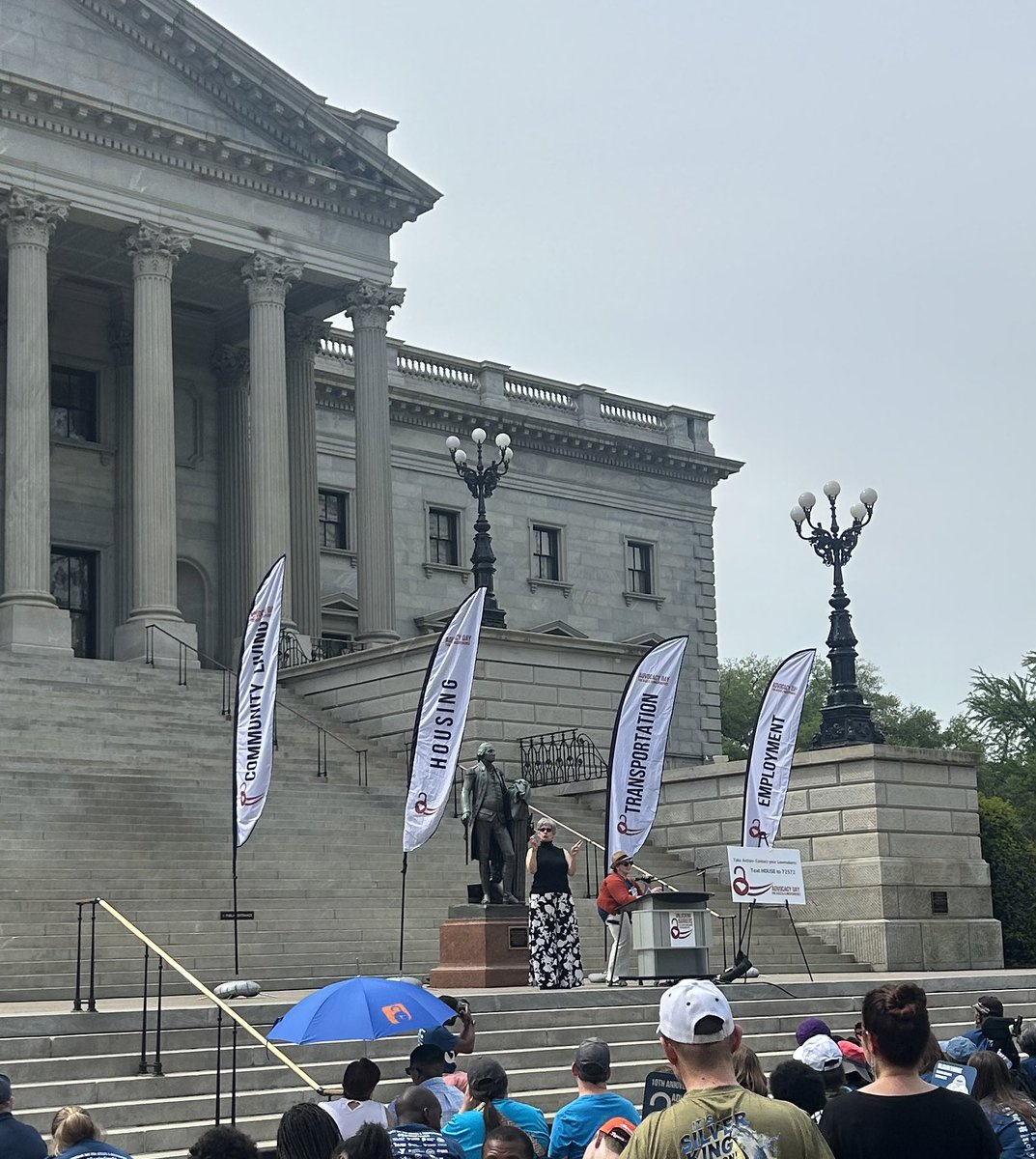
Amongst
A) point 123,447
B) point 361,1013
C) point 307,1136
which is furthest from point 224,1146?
point 123,447

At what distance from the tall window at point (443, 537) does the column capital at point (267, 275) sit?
13511 millimetres

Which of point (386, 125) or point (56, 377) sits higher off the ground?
point (386, 125)

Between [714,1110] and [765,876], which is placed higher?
[765,876]

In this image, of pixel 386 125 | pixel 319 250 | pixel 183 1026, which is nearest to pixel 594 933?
pixel 183 1026

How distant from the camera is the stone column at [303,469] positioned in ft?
144

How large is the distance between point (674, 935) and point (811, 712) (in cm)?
7190

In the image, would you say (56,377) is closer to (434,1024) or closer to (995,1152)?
(434,1024)

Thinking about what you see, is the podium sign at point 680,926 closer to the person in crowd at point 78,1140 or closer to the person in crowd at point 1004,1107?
the person in crowd at point 1004,1107

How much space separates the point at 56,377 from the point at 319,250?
730 centimetres

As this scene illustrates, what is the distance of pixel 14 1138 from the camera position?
9297 mm

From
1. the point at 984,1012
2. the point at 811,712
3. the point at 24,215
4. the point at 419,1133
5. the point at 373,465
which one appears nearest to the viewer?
the point at 419,1133

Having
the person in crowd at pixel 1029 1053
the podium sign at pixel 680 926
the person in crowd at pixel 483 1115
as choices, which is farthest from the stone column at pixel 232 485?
the person in crowd at pixel 483 1115

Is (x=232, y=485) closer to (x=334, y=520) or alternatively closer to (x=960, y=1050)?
(x=334, y=520)

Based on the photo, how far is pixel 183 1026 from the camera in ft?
53.6
